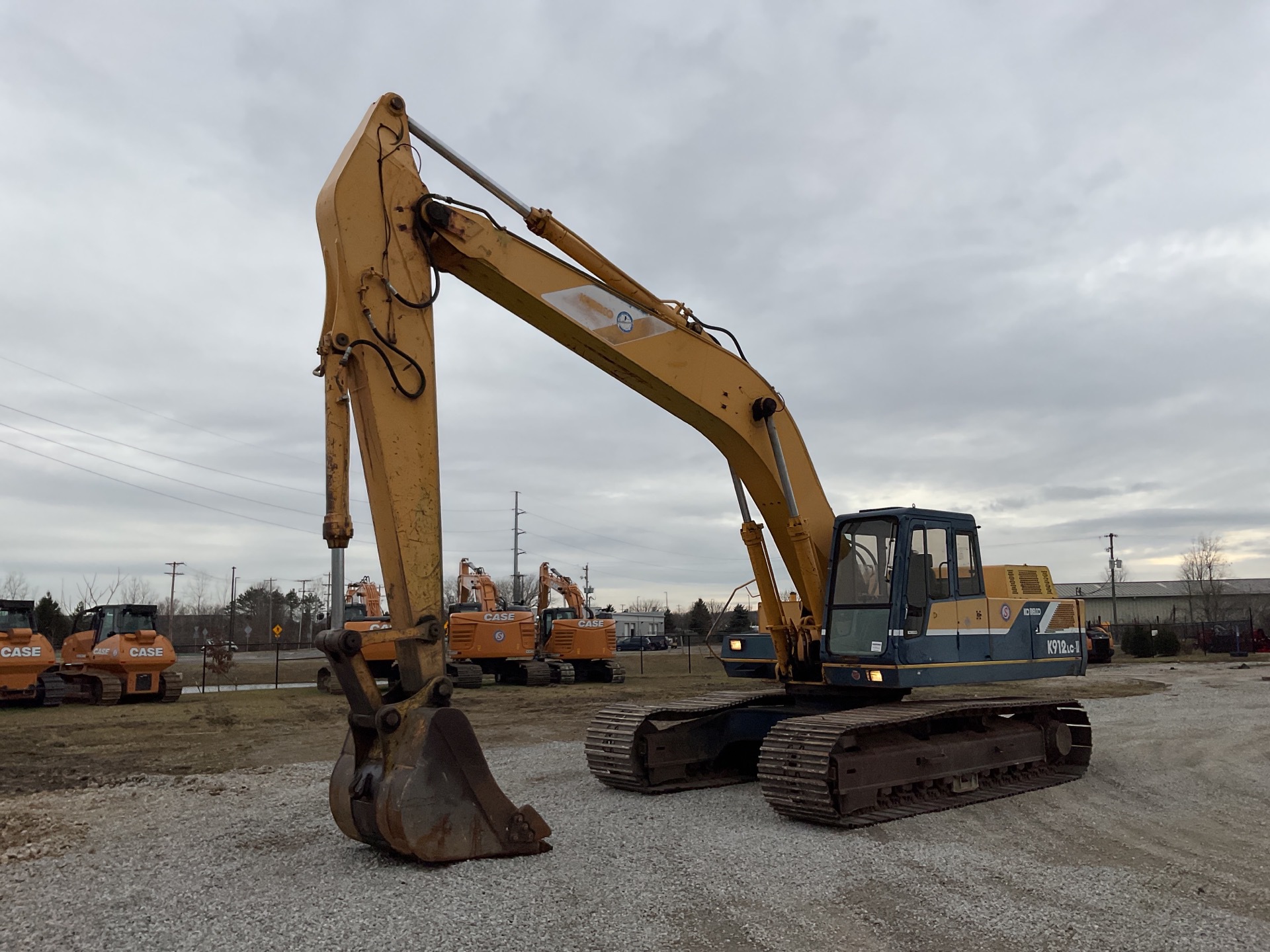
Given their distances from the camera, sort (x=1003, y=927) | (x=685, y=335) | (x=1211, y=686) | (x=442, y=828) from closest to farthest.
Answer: (x=1003, y=927)
(x=442, y=828)
(x=685, y=335)
(x=1211, y=686)

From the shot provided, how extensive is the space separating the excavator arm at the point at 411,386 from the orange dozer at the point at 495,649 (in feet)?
60.2

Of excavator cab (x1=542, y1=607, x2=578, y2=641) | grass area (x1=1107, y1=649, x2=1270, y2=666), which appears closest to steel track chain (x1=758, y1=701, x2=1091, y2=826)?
excavator cab (x1=542, y1=607, x2=578, y2=641)

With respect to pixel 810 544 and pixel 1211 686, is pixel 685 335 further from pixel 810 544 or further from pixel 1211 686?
pixel 1211 686

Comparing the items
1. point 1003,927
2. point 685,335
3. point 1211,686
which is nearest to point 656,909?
point 1003,927

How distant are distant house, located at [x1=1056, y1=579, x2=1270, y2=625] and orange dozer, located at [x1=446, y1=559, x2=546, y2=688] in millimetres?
63761

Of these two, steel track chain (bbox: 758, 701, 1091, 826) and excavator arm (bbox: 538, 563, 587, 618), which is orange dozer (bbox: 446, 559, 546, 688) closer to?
excavator arm (bbox: 538, 563, 587, 618)

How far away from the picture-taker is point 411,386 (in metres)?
6.95

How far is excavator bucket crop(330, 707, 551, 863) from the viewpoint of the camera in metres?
6.09

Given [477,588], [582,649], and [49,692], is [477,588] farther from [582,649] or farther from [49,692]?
[49,692]

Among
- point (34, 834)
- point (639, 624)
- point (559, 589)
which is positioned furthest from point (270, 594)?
point (34, 834)

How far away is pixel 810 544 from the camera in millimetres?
9422

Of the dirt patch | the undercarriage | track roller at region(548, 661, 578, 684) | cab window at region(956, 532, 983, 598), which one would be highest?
cab window at region(956, 532, 983, 598)

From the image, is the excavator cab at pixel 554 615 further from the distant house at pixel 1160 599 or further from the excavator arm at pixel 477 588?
the distant house at pixel 1160 599

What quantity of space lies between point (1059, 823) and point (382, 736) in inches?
227
